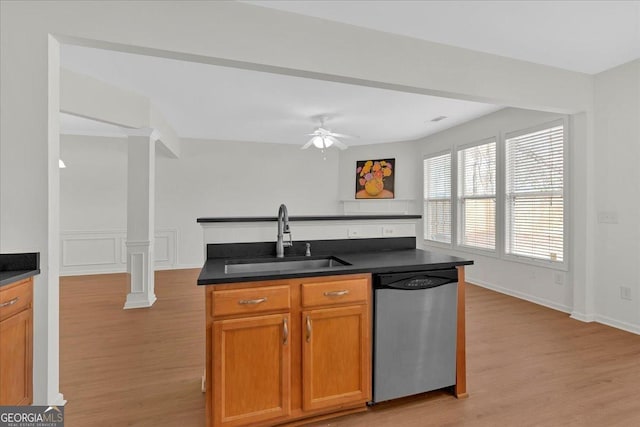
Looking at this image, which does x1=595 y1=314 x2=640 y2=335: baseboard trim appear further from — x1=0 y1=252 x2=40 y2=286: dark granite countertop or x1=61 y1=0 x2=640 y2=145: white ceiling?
x1=0 y1=252 x2=40 y2=286: dark granite countertop

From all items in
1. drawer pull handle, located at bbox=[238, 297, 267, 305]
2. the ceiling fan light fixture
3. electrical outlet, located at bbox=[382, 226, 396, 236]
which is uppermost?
the ceiling fan light fixture

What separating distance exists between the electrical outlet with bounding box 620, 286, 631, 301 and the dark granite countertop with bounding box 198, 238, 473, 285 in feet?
7.93

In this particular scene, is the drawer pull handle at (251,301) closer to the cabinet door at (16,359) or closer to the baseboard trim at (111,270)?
the cabinet door at (16,359)

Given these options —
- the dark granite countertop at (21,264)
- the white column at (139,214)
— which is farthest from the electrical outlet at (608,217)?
the white column at (139,214)

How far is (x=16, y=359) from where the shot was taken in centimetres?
178

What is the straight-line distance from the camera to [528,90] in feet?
10.9

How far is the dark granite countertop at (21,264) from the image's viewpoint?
6.18 feet

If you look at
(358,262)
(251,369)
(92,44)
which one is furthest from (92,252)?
(358,262)

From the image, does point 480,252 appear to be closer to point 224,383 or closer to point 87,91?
point 224,383

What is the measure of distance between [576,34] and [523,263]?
2.84m

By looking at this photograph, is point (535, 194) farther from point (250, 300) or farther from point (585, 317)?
point (250, 300)

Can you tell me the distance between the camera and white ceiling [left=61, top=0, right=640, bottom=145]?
8.04 feet

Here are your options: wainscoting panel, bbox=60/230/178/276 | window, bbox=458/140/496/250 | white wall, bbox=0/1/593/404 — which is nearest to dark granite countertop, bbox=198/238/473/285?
white wall, bbox=0/1/593/404

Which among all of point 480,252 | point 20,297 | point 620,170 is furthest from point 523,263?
point 20,297
